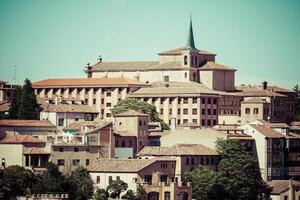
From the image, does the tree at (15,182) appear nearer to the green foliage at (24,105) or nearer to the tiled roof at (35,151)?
the tiled roof at (35,151)

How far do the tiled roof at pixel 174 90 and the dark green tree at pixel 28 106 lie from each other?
15.9 meters

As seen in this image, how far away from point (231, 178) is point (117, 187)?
9840 millimetres

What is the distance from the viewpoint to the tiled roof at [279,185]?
89875 mm

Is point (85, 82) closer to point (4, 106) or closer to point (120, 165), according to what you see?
point (4, 106)

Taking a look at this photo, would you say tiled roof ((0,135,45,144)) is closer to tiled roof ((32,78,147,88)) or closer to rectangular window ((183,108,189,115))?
rectangular window ((183,108,189,115))

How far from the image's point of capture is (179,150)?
86.9 meters

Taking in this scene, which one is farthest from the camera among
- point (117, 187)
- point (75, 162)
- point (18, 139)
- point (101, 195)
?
point (18, 139)

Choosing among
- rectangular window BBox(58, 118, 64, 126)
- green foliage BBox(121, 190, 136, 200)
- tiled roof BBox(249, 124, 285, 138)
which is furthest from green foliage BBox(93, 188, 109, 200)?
tiled roof BBox(249, 124, 285, 138)

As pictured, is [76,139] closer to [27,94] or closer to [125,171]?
[125,171]

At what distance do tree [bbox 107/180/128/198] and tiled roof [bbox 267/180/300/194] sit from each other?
13.6 metres

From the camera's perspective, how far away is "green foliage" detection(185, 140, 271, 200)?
8356 cm

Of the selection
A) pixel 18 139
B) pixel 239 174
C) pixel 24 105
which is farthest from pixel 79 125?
pixel 239 174

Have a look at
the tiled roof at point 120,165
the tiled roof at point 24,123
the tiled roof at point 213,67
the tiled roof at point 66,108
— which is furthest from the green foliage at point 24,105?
the tiled roof at point 213,67

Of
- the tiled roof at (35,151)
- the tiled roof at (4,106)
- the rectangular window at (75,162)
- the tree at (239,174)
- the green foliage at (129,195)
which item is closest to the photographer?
the green foliage at (129,195)
